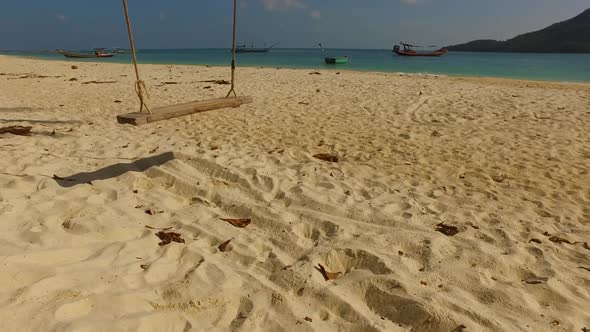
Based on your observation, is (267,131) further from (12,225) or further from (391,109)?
(12,225)

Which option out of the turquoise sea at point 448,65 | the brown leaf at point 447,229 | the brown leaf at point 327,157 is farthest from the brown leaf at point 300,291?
the turquoise sea at point 448,65

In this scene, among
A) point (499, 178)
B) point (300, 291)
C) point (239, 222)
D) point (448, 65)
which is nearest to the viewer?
point (300, 291)

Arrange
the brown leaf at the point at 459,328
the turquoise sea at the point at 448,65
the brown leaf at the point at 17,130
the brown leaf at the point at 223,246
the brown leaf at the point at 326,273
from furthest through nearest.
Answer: the turquoise sea at the point at 448,65 → the brown leaf at the point at 17,130 → the brown leaf at the point at 223,246 → the brown leaf at the point at 326,273 → the brown leaf at the point at 459,328

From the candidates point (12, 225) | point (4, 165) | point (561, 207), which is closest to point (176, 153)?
point (4, 165)

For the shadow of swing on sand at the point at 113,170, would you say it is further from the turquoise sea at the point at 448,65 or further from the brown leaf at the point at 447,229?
the turquoise sea at the point at 448,65

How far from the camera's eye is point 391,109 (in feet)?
28.3

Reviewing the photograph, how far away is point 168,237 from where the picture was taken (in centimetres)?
305

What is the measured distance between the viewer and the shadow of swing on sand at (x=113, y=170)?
158 inches

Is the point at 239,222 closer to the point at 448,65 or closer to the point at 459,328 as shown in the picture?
the point at 459,328

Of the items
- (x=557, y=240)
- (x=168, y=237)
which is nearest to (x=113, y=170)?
(x=168, y=237)

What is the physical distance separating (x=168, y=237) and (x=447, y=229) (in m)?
2.27

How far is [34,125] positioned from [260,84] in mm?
7745

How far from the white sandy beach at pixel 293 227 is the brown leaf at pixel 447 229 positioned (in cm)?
8

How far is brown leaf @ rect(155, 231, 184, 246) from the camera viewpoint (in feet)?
9.82
